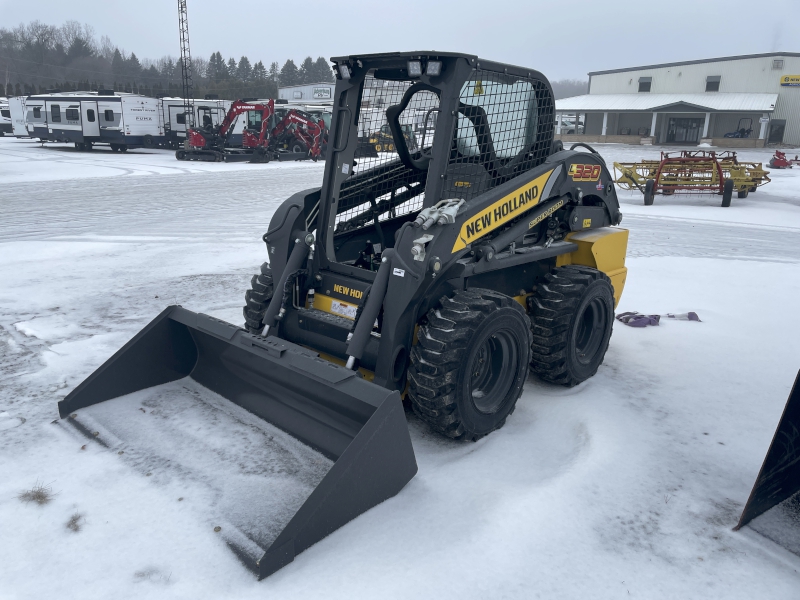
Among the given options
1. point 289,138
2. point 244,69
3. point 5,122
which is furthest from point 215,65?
point 289,138

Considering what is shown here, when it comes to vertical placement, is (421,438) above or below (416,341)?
below

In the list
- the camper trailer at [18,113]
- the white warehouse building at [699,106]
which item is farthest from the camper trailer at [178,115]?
the white warehouse building at [699,106]

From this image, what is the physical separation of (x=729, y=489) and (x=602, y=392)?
132 cm

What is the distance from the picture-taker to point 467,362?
143 inches

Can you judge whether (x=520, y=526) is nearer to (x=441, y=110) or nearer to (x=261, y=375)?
(x=261, y=375)

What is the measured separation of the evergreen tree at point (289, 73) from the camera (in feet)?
369

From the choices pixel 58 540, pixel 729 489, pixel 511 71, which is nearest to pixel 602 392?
pixel 729 489

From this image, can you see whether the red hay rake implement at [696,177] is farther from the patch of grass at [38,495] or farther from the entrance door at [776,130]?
the entrance door at [776,130]

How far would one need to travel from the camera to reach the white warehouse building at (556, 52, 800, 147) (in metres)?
45.0

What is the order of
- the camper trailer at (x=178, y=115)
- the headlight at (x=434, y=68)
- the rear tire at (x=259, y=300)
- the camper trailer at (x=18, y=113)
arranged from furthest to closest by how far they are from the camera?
the camper trailer at (x=18, y=113) → the camper trailer at (x=178, y=115) → the rear tire at (x=259, y=300) → the headlight at (x=434, y=68)

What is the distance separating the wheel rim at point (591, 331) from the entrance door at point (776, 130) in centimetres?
4881

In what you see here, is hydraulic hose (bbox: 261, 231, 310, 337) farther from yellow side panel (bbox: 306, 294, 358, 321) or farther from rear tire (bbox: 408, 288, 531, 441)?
rear tire (bbox: 408, 288, 531, 441)

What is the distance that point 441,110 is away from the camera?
3.81 meters

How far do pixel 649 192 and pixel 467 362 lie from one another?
13.6 m
